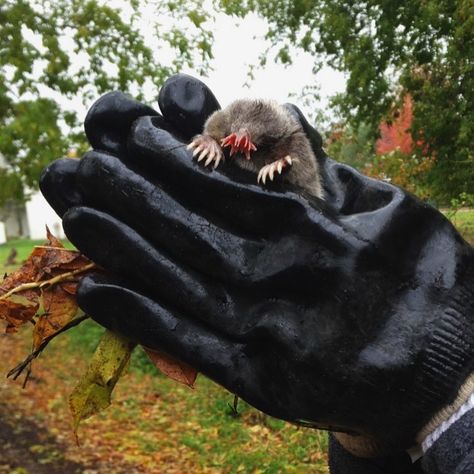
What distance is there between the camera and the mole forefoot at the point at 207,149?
1840 mm

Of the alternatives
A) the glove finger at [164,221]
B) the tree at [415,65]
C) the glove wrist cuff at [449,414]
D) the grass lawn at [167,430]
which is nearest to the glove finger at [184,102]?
the glove finger at [164,221]

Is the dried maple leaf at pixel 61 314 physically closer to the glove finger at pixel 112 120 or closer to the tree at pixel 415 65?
the glove finger at pixel 112 120

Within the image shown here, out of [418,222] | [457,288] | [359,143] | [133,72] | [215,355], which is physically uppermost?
[418,222]

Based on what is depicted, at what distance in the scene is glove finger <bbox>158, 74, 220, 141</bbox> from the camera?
1.94 meters

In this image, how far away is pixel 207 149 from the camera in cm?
195

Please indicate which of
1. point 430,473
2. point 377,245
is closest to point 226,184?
point 377,245

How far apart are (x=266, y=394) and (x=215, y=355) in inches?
7.1

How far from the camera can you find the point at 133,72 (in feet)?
33.2

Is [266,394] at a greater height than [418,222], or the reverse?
[418,222]

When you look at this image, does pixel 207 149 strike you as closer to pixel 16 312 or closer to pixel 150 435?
pixel 16 312

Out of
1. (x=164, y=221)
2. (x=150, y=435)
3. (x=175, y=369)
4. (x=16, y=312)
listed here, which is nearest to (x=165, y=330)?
(x=175, y=369)

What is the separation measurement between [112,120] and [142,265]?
1.71 ft

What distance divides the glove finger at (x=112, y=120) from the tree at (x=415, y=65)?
788 centimetres

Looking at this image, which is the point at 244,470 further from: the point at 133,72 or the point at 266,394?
the point at 133,72
